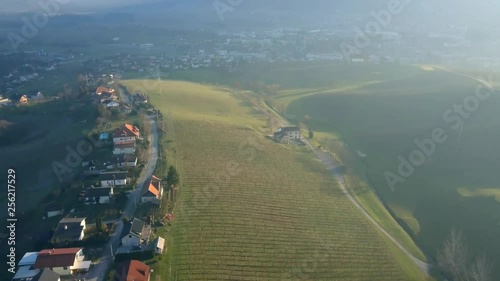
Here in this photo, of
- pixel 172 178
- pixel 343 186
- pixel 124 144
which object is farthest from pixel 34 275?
pixel 343 186

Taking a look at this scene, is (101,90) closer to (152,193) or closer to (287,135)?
(287,135)

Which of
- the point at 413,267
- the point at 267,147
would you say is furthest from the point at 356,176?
the point at 413,267

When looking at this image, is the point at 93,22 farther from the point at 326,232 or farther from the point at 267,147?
the point at 326,232

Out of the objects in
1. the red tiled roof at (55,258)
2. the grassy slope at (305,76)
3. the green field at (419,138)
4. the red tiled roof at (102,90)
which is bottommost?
the grassy slope at (305,76)

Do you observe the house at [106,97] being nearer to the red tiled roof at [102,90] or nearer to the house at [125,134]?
the red tiled roof at [102,90]

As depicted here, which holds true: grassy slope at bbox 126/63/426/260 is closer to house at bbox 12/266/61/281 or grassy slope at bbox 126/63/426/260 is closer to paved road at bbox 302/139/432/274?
paved road at bbox 302/139/432/274

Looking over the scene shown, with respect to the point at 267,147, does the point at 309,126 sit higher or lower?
lower

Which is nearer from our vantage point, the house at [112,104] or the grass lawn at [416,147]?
the grass lawn at [416,147]

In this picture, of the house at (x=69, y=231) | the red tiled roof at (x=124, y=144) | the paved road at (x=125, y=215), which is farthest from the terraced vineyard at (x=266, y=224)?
the house at (x=69, y=231)
